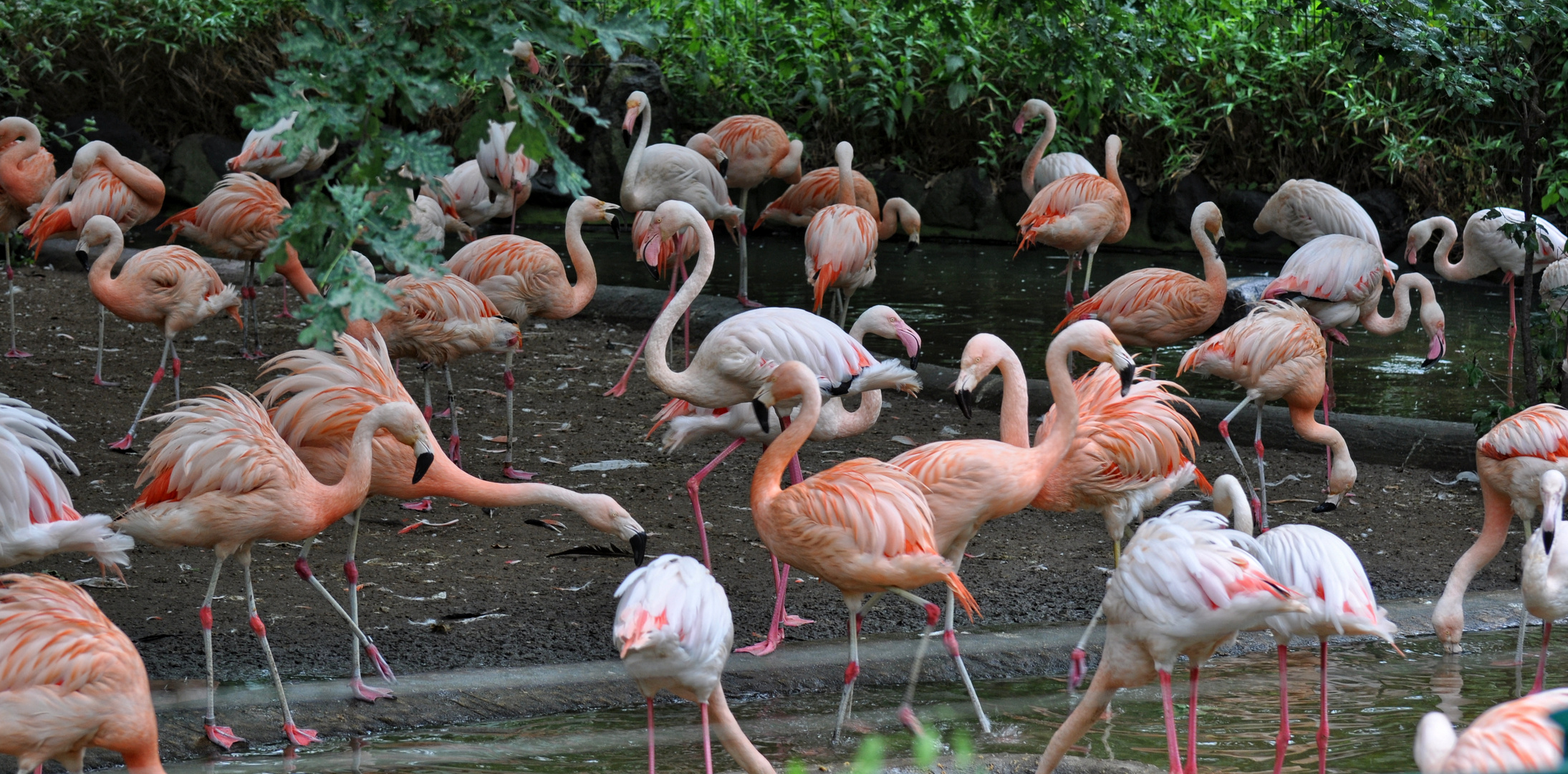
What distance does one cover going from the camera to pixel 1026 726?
11.8ft

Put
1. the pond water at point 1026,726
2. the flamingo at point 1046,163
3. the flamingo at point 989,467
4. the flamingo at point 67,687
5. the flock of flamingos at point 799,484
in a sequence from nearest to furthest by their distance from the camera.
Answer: the flamingo at point 67,687
the flock of flamingos at point 799,484
the pond water at point 1026,726
the flamingo at point 989,467
the flamingo at point 1046,163

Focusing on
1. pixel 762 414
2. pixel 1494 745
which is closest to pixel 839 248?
pixel 762 414

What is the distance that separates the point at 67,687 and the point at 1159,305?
4.69 m

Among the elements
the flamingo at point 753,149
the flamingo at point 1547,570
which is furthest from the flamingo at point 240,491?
the flamingo at point 753,149

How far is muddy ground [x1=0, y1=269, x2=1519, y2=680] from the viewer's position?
12.9ft

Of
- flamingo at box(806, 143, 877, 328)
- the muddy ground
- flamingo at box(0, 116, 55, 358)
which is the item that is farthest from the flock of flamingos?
flamingo at box(0, 116, 55, 358)

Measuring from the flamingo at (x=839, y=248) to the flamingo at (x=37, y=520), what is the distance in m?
3.94

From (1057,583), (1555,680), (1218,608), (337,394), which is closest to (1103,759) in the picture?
(1218,608)

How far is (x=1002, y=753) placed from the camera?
132 inches

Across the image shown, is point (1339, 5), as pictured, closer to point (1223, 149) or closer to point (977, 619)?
point (977, 619)

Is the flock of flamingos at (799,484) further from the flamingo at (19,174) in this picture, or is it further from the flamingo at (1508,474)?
the flamingo at (19,174)

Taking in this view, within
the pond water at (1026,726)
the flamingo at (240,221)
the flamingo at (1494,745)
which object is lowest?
the pond water at (1026,726)

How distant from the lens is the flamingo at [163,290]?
5.93m

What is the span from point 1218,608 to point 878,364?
177 centimetres
